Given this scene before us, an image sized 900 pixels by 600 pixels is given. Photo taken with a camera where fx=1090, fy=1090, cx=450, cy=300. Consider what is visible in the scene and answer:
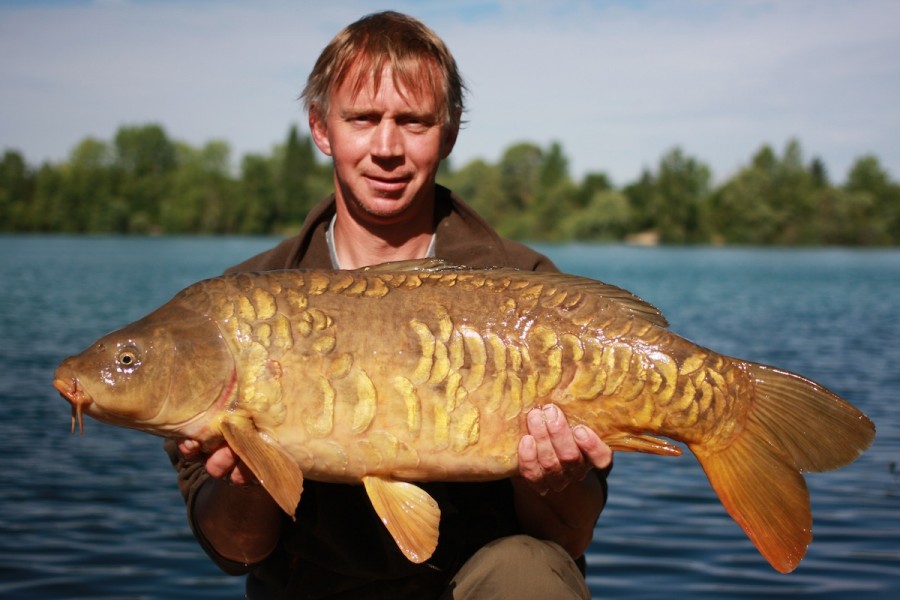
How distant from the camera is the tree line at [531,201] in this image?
71.1 m

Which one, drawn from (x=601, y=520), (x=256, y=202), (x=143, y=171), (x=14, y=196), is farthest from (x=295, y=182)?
(x=601, y=520)

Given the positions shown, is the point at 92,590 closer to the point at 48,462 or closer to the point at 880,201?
the point at 48,462

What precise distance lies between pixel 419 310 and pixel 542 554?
2.41 feet

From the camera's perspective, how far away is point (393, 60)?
3072 mm

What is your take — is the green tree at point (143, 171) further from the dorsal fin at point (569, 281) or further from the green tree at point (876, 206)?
the dorsal fin at point (569, 281)

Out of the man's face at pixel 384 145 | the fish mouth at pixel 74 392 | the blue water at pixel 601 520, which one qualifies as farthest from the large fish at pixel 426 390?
the blue water at pixel 601 520

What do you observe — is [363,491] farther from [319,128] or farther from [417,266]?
[319,128]

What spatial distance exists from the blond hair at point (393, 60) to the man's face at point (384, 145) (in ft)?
0.08

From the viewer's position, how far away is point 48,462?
754 centimetres

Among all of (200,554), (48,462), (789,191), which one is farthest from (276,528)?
(789,191)

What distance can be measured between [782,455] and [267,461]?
46.6 inches

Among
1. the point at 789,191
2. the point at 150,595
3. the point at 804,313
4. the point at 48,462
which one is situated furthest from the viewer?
the point at 789,191

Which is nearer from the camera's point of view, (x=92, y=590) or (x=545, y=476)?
(x=545, y=476)

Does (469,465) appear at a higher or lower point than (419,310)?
lower
